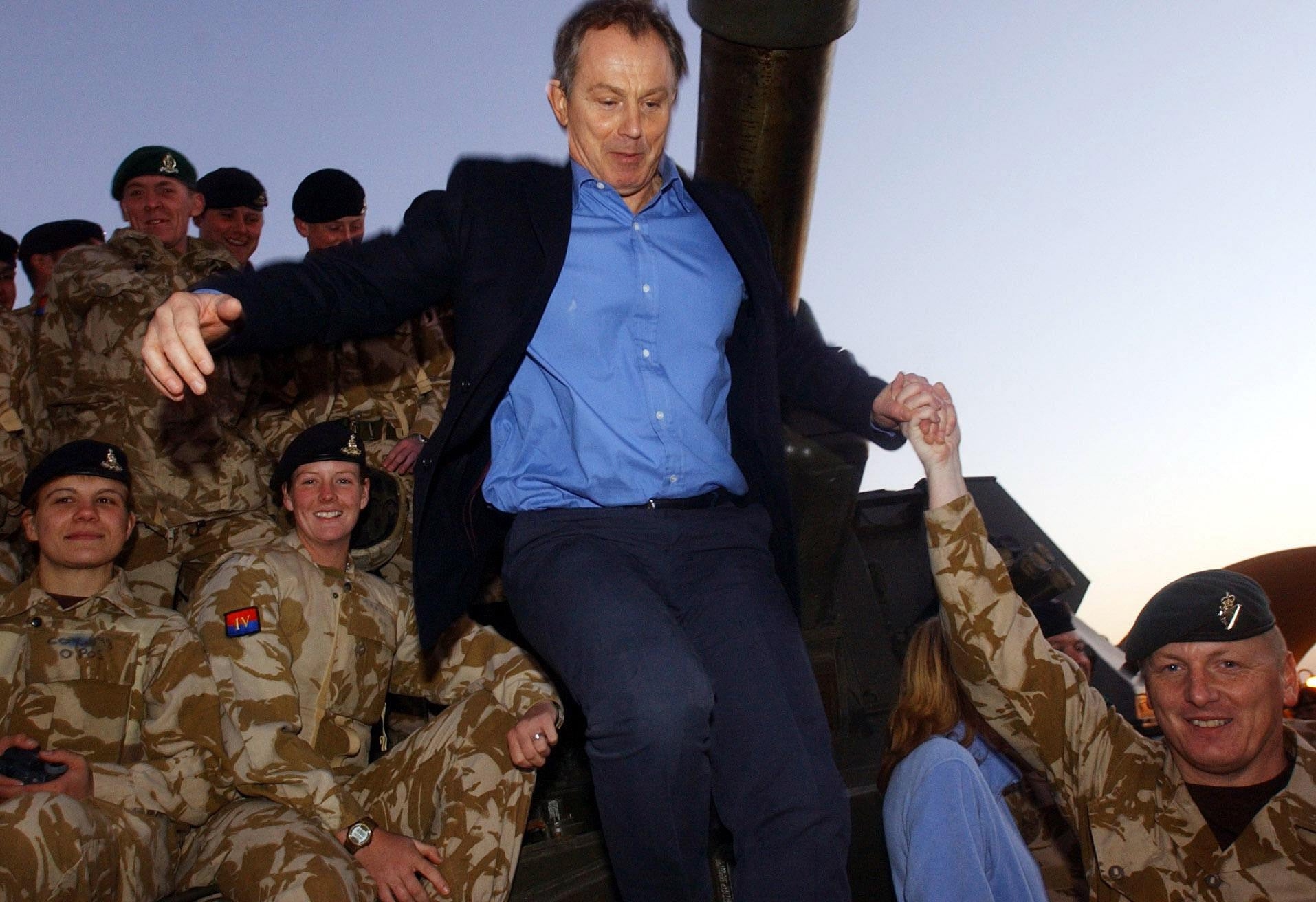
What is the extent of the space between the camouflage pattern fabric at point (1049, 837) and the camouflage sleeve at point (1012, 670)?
105 centimetres

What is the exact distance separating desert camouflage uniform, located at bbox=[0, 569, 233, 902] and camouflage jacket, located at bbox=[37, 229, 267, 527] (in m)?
0.93

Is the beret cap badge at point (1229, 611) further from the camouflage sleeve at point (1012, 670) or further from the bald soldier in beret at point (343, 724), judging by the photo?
the bald soldier in beret at point (343, 724)

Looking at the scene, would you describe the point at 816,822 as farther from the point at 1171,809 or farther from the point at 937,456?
the point at 1171,809

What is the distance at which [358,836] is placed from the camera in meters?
3.45

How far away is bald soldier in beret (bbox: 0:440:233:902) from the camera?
311 centimetres

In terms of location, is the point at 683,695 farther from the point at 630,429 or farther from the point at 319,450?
the point at 319,450

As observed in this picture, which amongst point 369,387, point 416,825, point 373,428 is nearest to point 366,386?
point 369,387

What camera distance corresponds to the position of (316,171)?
5828 millimetres

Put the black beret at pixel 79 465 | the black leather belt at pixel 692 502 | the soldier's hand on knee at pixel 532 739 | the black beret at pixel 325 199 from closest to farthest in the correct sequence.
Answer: the black leather belt at pixel 692 502, the soldier's hand on knee at pixel 532 739, the black beret at pixel 79 465, the black beret at pixel 325 199

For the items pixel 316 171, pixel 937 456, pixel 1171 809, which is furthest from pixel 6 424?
pixel 1171 809

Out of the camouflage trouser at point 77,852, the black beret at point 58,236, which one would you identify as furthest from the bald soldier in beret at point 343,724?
the black beret at point 58,236

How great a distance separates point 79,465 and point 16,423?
1.25 metres

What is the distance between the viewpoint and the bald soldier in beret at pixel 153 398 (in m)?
4.98

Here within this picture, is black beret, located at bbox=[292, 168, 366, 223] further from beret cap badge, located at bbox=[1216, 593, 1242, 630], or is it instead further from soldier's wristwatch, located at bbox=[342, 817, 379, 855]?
beret cap badge, located at bbox=[1216, 593, 1242, 630]
